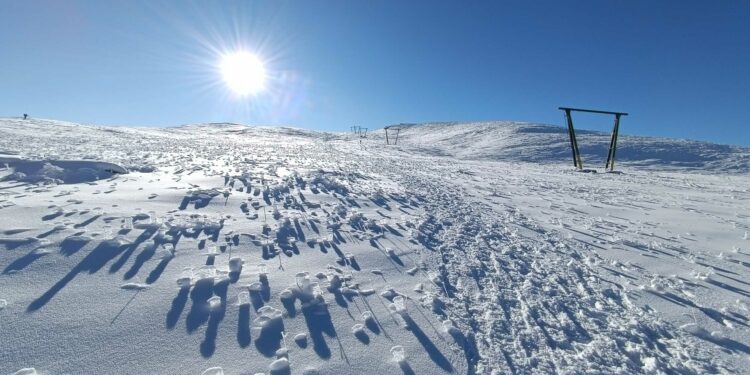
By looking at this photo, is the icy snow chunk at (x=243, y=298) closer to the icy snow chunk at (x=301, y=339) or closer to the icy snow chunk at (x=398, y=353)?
the icy snow chunk at (x=301, y=339)

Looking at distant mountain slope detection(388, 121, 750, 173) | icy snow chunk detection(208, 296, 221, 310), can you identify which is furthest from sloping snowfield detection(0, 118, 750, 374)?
distant mountain slope detection(388, 121, 750, 173)

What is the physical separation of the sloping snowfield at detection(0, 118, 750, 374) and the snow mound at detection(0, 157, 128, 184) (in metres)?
0.06

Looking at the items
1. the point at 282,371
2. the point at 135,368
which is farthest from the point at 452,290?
the point at 135,368

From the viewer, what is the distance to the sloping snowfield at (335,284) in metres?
3.30

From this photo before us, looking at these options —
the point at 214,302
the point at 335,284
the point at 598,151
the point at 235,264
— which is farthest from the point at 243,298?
the point at 598,151

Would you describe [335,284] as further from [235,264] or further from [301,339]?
[235,264]

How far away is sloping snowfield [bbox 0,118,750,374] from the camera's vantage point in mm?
3297

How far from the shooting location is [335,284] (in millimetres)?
4625

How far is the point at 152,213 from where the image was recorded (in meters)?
6.30

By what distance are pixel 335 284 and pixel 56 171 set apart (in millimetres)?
8074

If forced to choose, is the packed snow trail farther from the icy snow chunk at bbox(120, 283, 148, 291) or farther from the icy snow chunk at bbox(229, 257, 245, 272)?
the icy snow chunk at bbox(120, 283, 148, 291)

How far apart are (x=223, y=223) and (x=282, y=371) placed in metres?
3.88

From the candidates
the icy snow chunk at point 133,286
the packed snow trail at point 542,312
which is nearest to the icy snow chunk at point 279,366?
the packed snow trail at point 542,312

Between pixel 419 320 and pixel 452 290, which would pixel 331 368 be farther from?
pixel 452 290
